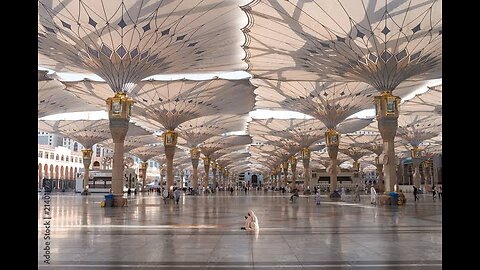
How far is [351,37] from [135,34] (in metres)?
11.8

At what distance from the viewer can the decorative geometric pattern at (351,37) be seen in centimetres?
2183

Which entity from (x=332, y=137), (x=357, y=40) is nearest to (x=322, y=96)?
(x=332, y=137)

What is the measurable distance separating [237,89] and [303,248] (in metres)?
30.6

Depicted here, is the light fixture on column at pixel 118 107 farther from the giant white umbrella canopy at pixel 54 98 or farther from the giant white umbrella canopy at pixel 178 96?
the giant white umbrella canopy at pixel 54 98

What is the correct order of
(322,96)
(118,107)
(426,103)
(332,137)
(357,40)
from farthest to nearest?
(426,103)
(332,137)
(322,96)
(118,107)
(357,40)

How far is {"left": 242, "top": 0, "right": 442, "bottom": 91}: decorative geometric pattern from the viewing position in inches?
859

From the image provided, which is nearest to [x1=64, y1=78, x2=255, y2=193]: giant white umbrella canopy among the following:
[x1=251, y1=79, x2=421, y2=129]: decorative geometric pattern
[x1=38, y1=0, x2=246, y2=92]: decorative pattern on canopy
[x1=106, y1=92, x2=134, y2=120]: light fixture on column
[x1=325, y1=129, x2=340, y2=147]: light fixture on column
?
[x1=251, y1=79, x2=421, y2=129]: decorative geometric pattern

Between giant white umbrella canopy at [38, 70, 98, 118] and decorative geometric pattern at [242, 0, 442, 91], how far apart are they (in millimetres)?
18240

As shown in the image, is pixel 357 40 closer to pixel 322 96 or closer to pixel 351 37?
pixel 351 37

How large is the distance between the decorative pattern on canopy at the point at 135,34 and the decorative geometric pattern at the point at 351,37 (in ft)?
5.64

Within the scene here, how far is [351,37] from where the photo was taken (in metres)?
24.0

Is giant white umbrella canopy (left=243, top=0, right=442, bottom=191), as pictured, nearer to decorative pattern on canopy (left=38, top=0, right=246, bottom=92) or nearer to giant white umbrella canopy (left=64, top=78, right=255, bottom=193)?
Result: decorative pattern on canopy (left=38, top=0, right=246, bottom=92)
